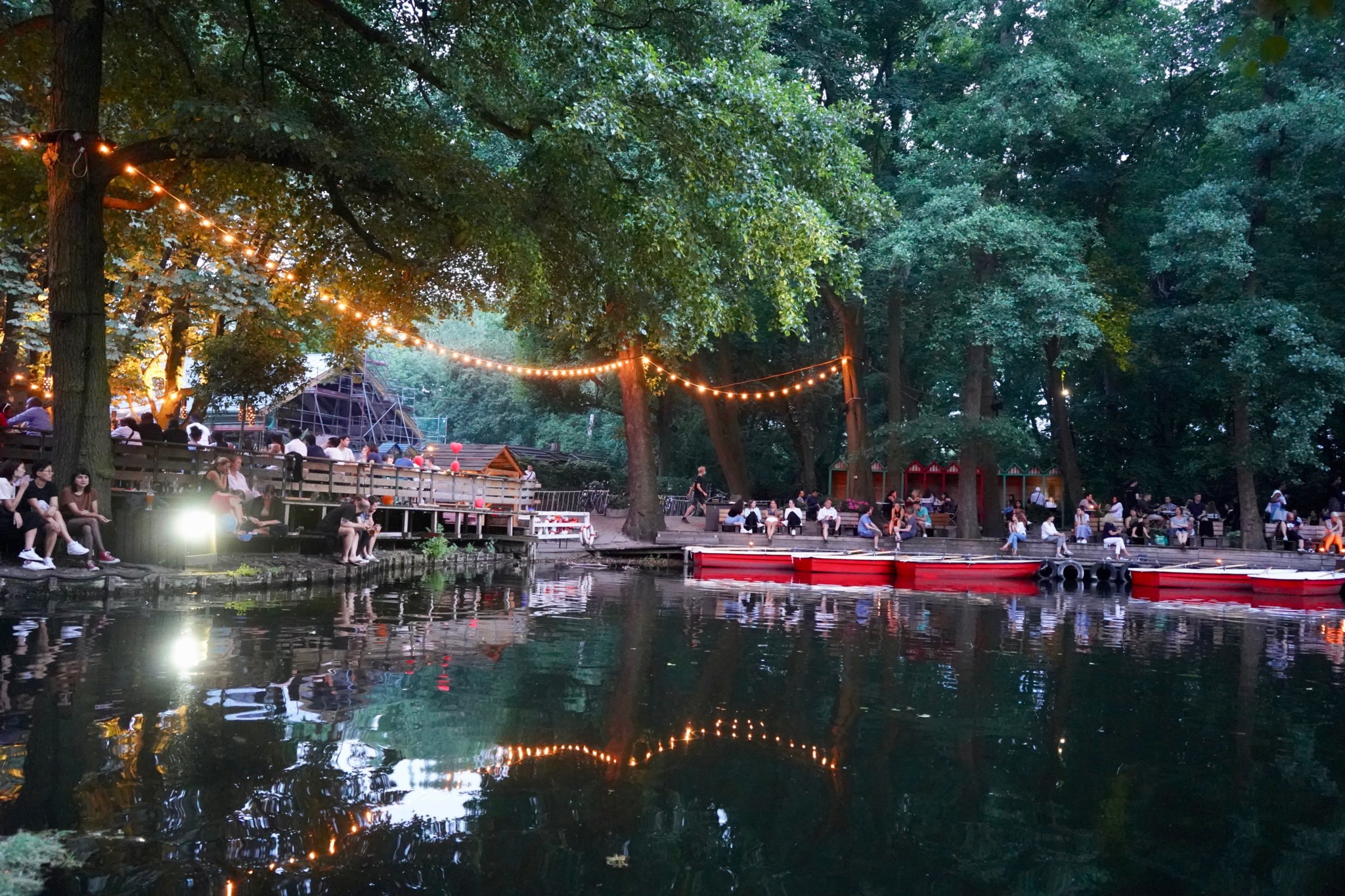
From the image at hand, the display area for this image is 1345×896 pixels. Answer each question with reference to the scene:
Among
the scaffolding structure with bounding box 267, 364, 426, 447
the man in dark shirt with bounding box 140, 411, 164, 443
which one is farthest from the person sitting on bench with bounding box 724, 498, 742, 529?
the scaffolding structure with bounding box 267, 364, 426, 447

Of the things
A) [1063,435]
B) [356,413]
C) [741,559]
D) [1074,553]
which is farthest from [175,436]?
[356,413]

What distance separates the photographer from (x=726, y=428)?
33.3 m

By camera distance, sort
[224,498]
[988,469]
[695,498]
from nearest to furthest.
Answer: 1. [224,498]
2. [988,469]
3. [695,498]

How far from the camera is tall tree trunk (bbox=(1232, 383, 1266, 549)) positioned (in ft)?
81.6

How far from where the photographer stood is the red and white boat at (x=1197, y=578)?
20.7 meters

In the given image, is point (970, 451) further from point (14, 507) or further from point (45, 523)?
point (14, 507)

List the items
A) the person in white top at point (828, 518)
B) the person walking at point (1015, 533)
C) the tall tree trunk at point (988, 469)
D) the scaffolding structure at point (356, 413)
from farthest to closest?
the scaffolding structure at point (356, 413)
the tall tree trunk at point (988, 469)
the person in white top at point (828, 518)
the person walking at point (1015, 533)

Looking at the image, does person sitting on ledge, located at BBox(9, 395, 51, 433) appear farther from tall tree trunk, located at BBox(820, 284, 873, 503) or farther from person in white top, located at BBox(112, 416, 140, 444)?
tall tree trunk, located at BBox(820, 284, 873, 503)

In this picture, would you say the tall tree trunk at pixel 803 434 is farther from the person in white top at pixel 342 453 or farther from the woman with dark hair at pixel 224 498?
the woman with dark hair at pixel 224 498

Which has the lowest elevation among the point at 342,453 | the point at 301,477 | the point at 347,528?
the point at 347,528

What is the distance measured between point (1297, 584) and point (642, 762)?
Answer: 19.0 meters

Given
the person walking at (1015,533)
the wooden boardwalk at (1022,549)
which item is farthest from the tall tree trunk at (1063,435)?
the person walking at (1015,533)

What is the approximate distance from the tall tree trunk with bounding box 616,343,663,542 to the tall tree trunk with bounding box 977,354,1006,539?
28.8 feet

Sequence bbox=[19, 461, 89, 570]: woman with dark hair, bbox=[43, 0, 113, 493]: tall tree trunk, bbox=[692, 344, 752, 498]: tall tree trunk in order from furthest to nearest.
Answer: bbox=[692, 344, 752, 498]: tall tree trunk
bbox=[43, 0, 113, 493]: tall tree trunk
bbox=[19, 461, 89, 570]: woman with dark hair
